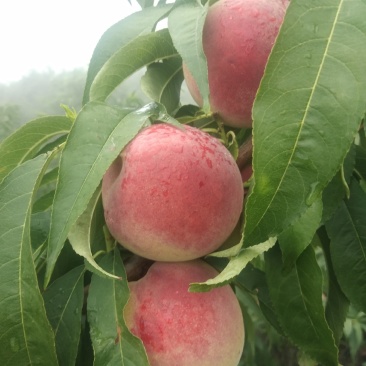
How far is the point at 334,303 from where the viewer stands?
82 centimetres

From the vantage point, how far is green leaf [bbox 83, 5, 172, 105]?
66cm

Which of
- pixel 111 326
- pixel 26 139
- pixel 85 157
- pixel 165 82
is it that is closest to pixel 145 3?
pixel 165 82

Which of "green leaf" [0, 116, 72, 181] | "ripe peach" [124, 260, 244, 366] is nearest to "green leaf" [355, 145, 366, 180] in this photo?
Answer: "ripe peach" [124, 260, 244, 366]

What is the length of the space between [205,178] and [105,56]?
0.20 metres

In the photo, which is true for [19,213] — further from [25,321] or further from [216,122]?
[216,122]

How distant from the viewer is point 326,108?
0.44 metres

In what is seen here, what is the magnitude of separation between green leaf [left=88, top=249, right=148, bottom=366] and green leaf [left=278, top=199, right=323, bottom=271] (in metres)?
0.18

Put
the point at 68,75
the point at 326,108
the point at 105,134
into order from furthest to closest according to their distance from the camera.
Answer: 1. the point at 68,75
2. the point at 105,134
3. the point at 326,108

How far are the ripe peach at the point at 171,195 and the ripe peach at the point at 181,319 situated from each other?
3 cm

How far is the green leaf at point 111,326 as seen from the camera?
56 centimetres

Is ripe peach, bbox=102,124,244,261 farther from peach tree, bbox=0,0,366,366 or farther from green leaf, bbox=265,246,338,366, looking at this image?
green leaf, bbox=265,246,338,366

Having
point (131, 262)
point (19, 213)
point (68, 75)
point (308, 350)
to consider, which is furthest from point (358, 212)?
point (68, 75)

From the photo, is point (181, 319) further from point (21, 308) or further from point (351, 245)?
point (351, 245)

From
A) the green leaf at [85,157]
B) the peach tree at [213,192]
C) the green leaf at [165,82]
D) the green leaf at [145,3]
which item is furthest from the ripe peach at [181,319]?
the green leaf at [145,3]
